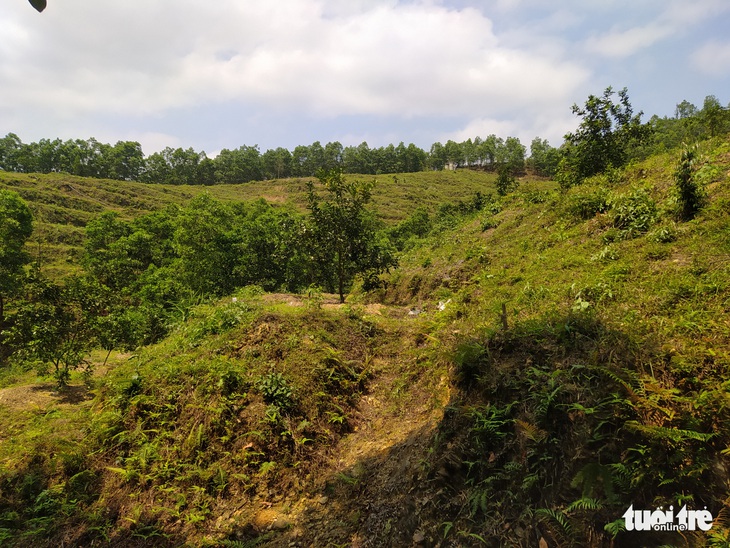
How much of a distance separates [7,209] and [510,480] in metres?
31.4

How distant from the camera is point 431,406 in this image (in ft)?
19.1

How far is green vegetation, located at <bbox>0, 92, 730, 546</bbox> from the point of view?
335 centimetres

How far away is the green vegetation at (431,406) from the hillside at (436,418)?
3 cm

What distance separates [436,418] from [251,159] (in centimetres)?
12081

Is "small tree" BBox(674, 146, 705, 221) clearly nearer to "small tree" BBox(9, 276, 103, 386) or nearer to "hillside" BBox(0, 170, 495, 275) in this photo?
"small tree" BBox(9, 276, 103, 386)

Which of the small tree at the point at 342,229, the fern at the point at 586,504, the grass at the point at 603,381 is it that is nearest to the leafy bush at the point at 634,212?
the grass at the point at 603,381

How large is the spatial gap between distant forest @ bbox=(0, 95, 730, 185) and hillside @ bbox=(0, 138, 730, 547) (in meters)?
78.0

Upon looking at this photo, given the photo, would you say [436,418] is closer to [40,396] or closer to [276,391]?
[276,391]

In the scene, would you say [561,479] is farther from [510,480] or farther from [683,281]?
[683,281]

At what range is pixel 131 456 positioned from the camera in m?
5.75

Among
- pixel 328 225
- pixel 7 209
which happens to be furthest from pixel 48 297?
pixel 7 209

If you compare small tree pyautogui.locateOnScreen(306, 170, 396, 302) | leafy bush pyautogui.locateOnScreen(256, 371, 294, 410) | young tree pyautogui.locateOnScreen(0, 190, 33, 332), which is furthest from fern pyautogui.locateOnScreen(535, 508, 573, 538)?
young tree pyautogui.locateOnScreen(0, 190, 33, 332)

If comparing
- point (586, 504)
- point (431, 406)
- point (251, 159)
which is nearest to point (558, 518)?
point (586, 504)

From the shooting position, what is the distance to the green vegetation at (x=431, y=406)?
132 inches
